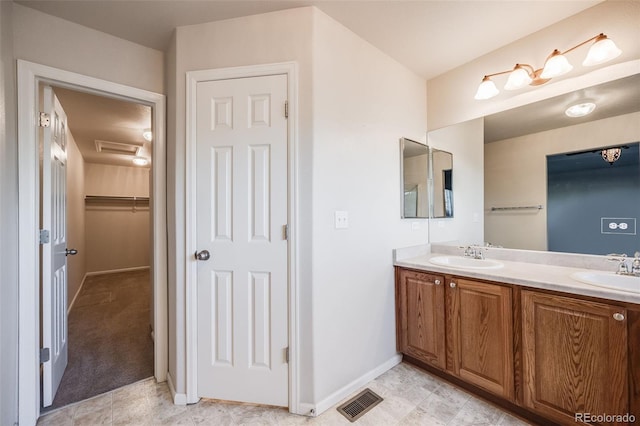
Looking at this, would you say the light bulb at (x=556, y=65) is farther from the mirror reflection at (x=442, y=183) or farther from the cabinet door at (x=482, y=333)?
the cabinet door at (x=482, y=333)

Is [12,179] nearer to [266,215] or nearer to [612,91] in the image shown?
[266,215]

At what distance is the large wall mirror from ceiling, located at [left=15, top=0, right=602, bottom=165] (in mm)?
543

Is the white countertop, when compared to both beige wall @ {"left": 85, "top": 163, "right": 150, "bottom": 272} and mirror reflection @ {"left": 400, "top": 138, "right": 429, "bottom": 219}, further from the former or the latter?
beige wall @ {"left": 85, "top": 163, "right": 150, "bottom": 272}

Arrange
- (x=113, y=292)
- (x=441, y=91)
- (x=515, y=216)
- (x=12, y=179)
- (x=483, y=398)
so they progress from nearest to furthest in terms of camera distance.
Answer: (x=12, y=179), (x=483, y=398), (x=515, y=216), (x=441, y=91), (x=113, y=292)

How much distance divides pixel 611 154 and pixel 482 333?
1.36 m

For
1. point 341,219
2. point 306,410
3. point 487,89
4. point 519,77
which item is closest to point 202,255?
point 341,219

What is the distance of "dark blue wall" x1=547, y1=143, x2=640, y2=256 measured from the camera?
1.50 m

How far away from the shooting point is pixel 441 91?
7.61 feet

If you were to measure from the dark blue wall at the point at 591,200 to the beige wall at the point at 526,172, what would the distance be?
0.05 metres

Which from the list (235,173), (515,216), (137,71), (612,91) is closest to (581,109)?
(612,91)

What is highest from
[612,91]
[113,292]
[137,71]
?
[137,71]

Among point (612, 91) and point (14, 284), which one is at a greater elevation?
point (612, 91)

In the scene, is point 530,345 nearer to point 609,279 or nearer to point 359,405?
point 609,279

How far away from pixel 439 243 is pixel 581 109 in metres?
1.33
